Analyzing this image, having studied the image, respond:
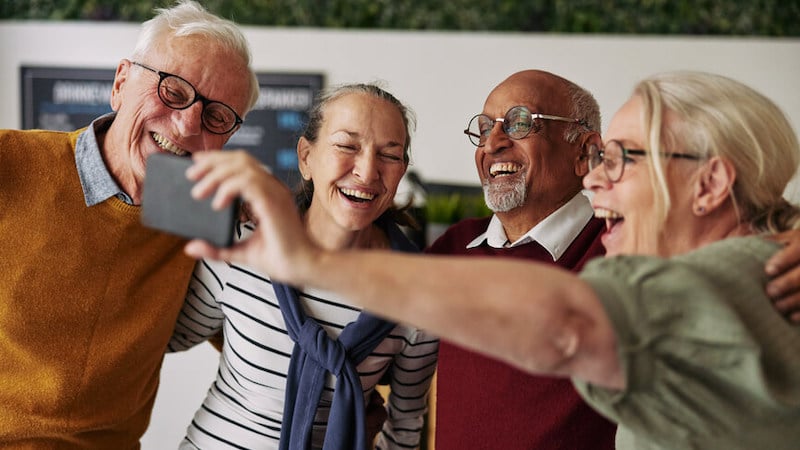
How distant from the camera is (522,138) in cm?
205

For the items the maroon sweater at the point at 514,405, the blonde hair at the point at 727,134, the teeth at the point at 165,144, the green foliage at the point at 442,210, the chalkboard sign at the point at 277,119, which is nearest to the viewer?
the blonde hair at the point at 727,134

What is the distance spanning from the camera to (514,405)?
73.9 inches

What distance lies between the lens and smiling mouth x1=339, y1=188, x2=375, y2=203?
1.92m

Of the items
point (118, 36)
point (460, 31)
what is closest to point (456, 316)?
point (460, 31)

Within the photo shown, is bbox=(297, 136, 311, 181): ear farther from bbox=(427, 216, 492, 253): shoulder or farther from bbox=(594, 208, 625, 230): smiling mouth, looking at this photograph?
bbox=(594, 208, 625, 230): smiling mouth

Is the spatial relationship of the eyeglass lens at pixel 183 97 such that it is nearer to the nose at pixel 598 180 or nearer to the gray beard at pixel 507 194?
the gray beard at pixel 507 194

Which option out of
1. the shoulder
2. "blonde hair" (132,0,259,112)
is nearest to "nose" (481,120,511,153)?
the shoulder

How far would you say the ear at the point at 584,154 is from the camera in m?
2.08

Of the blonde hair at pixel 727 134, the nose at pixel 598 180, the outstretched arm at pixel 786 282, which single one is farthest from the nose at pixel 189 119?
the outstretched arm at pixel 786 282

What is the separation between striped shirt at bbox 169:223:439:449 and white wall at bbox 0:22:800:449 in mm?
3042

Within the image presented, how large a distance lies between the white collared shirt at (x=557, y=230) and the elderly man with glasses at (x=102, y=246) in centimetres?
68

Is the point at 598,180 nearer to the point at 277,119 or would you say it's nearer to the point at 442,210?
the point at 442,210

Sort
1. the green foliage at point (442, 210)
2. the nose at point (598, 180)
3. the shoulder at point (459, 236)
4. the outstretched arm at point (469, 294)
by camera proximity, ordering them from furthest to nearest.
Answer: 1. the green foliage at point (442, 210)
2. the shoulder at point (459, 236)
3. the nose at point (598, 180)
4. the outstretched arm at point (469, 294)

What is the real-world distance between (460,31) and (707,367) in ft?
14.3
